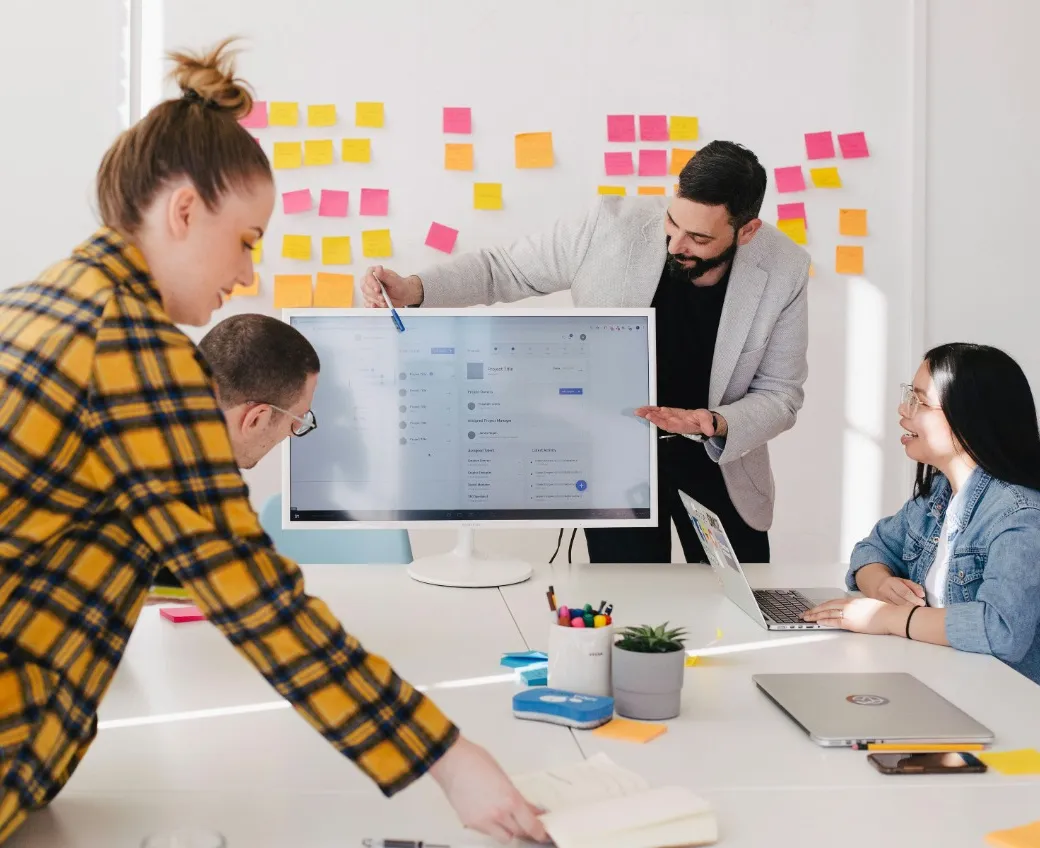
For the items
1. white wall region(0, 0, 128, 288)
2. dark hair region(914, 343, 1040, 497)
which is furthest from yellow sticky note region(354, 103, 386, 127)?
dark hair region(914, 343, 1040, 497)

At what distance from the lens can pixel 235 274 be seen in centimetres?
105

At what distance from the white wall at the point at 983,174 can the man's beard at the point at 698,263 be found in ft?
4.35

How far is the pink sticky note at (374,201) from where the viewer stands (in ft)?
10.8

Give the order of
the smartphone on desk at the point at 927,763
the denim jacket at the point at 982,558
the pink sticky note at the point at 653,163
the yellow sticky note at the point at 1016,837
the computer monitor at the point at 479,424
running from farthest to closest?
the pink sticky note at the point at 653,163
the computer monitor at the point at 479,424
the denim jacket at the point at 982,558
the smartphone on desk at the point at 927,763
the yellow sticky note at the point at 1016,837

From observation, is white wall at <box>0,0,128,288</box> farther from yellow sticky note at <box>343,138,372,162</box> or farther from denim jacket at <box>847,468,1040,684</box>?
denim jacket at <box>847,468,1040,684</box>

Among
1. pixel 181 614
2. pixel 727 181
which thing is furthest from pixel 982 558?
pixel 181 614

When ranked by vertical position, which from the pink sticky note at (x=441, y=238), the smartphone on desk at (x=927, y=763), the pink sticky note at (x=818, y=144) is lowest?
the smartphone on desk at (x=927, y=763)

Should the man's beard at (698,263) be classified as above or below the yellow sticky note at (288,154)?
below

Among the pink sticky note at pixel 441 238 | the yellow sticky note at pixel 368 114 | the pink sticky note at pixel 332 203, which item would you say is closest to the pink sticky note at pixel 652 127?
the pink sticky note at pixel 441 238

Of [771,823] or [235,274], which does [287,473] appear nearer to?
[235,274]

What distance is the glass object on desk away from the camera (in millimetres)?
974

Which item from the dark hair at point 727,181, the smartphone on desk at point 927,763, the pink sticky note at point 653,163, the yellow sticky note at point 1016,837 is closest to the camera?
the yellow sticky note at point 1016,837

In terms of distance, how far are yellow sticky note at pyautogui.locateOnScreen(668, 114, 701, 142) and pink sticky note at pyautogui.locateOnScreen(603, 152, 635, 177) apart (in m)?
0.14

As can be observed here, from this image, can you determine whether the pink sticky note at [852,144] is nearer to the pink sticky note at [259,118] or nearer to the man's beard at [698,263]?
the man's beard at [698,263]
